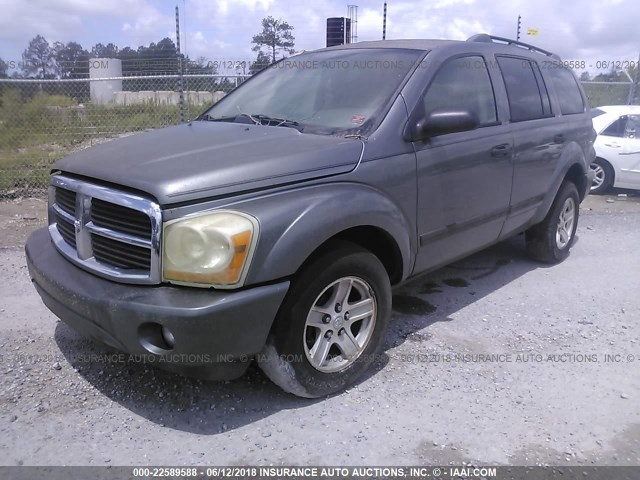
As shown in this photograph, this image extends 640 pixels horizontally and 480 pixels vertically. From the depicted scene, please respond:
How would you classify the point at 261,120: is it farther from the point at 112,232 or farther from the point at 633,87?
the point at 633,87

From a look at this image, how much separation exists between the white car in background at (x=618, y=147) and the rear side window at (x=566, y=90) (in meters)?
3.86

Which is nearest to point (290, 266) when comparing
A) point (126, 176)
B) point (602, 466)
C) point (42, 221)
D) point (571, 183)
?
point (126, 176)

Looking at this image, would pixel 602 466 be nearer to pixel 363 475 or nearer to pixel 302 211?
pixel 363 475

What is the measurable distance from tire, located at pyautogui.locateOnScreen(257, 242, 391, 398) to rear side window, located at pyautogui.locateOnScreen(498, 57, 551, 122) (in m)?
2.09

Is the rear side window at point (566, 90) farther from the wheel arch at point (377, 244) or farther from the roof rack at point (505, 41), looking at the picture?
the wheel arch at point (377, 244)

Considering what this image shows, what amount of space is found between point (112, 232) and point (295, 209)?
89 cm

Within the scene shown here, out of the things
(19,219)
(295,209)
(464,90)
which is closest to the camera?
(295,209)

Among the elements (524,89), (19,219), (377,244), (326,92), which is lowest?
(19,219)

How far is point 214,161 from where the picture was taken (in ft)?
9.14

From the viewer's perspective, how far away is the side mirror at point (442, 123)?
3370mm

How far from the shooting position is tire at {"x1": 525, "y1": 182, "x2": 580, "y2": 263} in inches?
209

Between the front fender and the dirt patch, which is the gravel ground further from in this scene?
the dirt patch

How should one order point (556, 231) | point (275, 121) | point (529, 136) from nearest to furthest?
point (275, 121)
point (529, 136)
point (556, 231)

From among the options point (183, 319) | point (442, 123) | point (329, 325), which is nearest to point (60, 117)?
point (442, 123)
